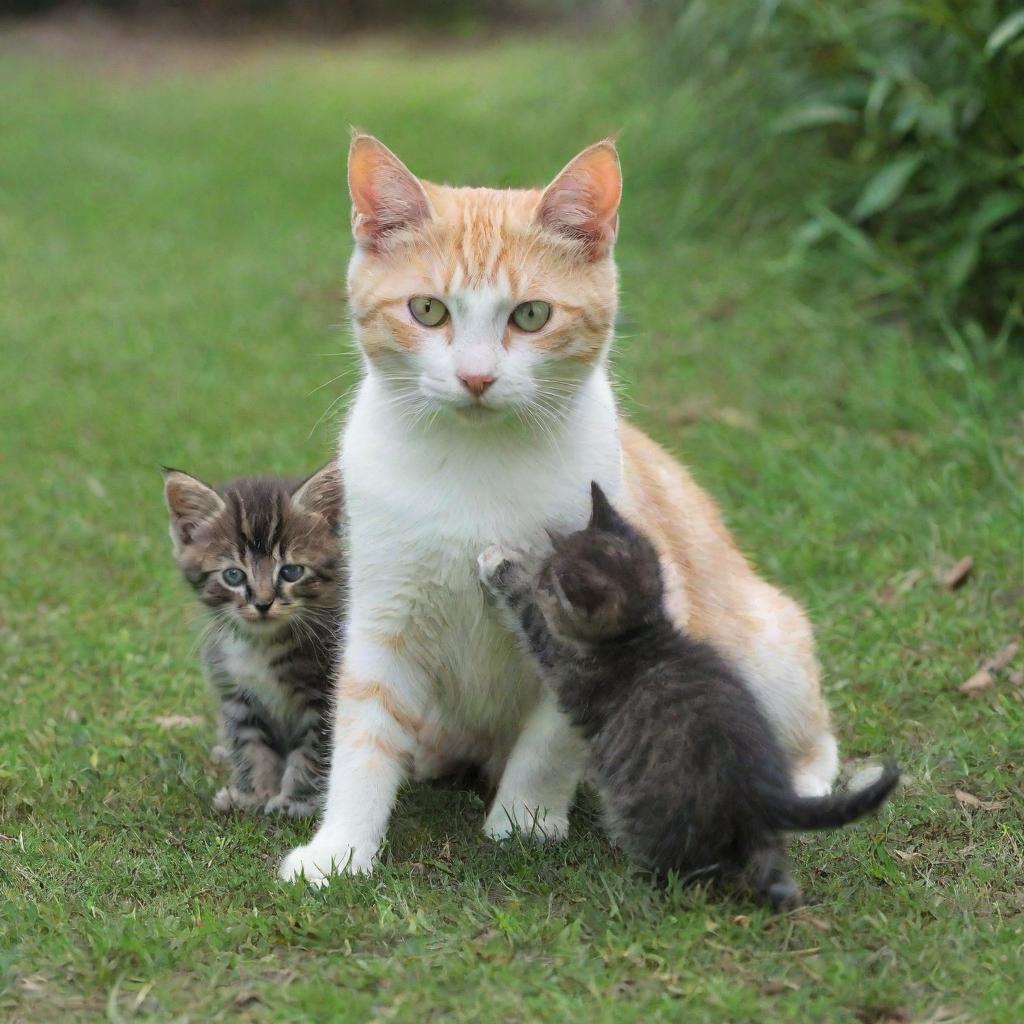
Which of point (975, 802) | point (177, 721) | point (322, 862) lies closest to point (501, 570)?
point (322, 862)

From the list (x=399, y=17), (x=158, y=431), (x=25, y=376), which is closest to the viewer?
(x=158, y=431)

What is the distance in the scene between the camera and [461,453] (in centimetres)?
340

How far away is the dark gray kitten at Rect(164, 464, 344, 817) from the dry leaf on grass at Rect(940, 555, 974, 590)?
7.44 feet

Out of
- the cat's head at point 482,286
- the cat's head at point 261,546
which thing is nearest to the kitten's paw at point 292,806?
the cat's head at point 261,546

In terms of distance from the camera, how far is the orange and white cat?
3299 millimetres

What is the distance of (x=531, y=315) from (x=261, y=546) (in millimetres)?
1115

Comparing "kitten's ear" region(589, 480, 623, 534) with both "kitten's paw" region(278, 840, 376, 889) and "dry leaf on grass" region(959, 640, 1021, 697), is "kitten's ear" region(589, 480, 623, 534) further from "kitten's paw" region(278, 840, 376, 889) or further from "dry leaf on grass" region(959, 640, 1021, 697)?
"dry leaf on grass" region(959, 640, 1021, 697)

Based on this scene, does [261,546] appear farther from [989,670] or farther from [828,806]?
[989,670]

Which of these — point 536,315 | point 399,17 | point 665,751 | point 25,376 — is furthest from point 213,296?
point 399,17

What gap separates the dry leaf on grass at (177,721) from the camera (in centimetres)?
446

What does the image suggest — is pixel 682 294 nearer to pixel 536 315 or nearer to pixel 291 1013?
pixel 536 315

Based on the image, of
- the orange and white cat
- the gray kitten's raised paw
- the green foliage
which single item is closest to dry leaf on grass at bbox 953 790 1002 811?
the orange and white cat

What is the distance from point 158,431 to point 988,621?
154 inches

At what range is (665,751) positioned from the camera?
3066 mm
